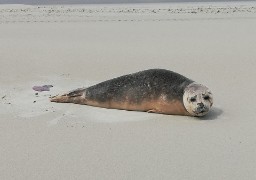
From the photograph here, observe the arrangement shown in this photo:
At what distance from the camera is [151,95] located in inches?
194

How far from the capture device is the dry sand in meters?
3.39

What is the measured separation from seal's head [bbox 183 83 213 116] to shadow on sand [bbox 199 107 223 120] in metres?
0.09

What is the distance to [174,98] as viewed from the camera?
15.5ft

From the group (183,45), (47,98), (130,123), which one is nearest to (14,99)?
(47,98)

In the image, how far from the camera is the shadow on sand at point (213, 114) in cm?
457

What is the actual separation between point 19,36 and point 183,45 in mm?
3716

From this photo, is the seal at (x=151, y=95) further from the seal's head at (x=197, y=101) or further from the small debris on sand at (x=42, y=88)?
the small debris on sand at (x=42, y=88)

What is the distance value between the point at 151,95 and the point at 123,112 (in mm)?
347

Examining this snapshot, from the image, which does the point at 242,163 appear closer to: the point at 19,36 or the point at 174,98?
the point at 174,98

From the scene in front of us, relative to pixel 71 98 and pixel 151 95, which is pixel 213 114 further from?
pixel 71 98

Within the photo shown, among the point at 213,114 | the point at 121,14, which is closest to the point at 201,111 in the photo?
the point at 213,114

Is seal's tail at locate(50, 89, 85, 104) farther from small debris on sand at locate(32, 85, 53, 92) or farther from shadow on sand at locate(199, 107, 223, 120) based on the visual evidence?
shadow on sand at locate(199, 107, 223, 120)

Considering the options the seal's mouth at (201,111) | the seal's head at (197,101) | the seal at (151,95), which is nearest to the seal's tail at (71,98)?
the seal at (151,95)

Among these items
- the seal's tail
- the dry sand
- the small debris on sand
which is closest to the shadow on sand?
the dry sand
